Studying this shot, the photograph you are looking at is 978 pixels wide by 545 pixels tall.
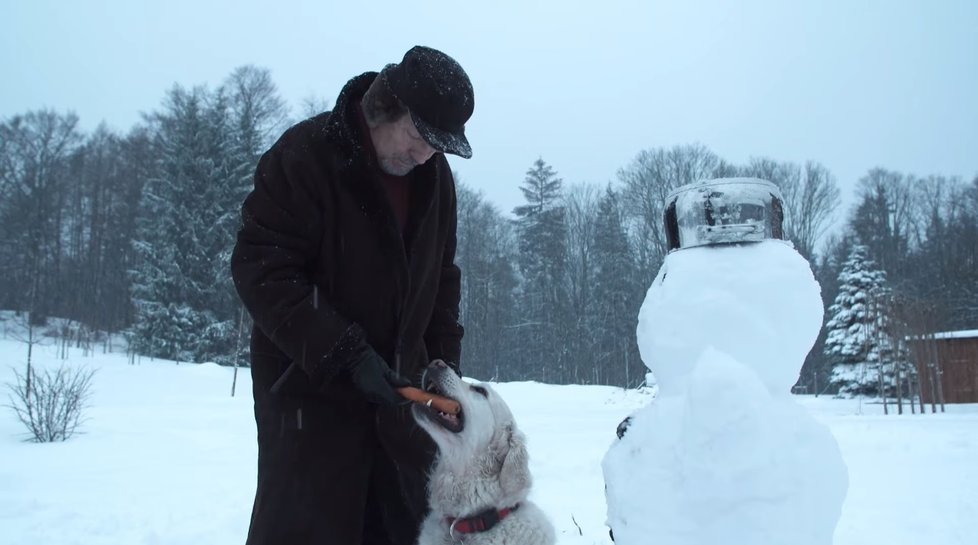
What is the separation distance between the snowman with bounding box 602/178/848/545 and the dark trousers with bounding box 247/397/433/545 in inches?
49.7

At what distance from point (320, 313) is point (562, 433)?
32.4ft

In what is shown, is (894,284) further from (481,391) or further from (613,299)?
(481,391)

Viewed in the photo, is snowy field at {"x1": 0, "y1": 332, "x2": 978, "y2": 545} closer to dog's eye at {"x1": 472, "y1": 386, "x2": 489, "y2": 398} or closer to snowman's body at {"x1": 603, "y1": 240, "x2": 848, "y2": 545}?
snowman's body at {"x1": 603, "y1": 240, "x2": 848, "y2": 545}

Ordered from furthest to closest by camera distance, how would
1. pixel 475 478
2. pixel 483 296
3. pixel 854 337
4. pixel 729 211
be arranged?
pixel 483 296, pixel 854 337, pixel 475 478, pixel 729 211

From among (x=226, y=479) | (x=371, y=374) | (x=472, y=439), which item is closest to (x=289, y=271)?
(x=371, y=374)

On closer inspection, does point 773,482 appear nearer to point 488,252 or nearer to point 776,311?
point 776,311

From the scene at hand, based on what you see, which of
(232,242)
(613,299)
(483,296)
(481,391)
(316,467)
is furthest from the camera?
(483,296)

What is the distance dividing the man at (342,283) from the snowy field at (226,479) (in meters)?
1.37

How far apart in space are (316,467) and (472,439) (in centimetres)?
84

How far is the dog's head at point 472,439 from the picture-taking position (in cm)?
303

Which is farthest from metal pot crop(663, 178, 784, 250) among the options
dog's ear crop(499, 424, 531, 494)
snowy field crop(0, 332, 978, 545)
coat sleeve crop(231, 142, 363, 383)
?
dog's ear crop(499, 424, 531, 494)

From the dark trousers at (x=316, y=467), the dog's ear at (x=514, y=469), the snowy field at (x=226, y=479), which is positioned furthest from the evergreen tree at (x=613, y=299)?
the dark trousers at (x=316, y=467)

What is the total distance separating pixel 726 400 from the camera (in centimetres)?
140

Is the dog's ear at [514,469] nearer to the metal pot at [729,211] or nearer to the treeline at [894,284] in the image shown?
the metal pot at [729,211]
